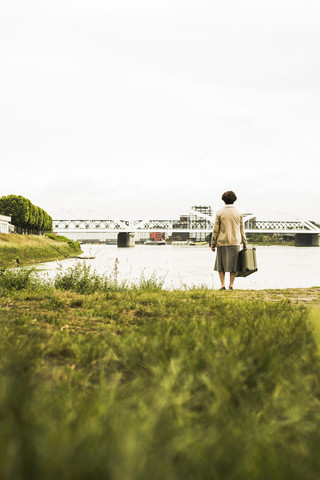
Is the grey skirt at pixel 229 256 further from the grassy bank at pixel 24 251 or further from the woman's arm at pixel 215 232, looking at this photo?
the grassy bank at pixel 24 251

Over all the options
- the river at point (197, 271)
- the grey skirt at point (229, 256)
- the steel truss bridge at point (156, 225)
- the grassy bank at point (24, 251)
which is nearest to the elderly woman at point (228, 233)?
the grey skirt at point (229, 256)

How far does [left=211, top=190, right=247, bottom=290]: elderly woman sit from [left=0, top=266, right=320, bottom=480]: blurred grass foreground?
19.5 ft

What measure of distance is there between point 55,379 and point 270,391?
1146 mm

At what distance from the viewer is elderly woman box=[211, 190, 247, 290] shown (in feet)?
32.5

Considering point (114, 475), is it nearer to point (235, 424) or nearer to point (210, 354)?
point (235, 424)

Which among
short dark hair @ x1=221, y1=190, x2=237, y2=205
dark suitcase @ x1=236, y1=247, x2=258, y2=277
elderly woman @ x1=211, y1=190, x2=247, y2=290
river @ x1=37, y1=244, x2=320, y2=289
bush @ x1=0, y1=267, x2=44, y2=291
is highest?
short dark hair @ x1=221, y1=190, x2=237, y2=205

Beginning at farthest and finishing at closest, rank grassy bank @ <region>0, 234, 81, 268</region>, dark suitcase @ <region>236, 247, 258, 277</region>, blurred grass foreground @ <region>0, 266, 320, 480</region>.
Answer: grassy bank @ <region>0, 234, 81, 268</region> < dark suitcase @ <region>236, 247, 258, 277</region> < blurred grass foreground @ <region>0, 266, 320, 480</region>

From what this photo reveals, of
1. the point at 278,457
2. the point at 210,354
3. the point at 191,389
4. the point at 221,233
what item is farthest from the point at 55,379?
the point at 221,233

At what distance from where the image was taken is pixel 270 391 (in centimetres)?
236

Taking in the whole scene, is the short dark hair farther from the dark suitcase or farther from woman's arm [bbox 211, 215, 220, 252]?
the dark suitcase

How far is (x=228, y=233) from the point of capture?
994 cm

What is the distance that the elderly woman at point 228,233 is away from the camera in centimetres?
991

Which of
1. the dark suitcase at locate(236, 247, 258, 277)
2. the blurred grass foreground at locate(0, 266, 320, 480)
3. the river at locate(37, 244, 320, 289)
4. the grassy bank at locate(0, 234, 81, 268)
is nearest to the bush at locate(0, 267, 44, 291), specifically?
the river at locate(37, 244, 320, 289)

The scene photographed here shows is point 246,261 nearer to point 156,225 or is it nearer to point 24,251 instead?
point 24,251
